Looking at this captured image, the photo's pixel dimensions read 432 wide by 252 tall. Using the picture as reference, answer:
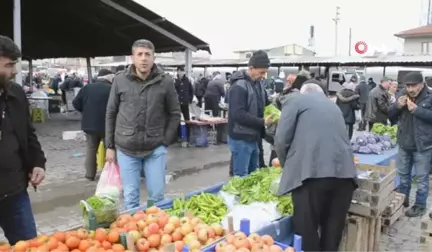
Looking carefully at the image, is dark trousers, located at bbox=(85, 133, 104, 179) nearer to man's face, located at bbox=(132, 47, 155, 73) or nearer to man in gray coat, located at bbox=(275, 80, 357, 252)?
man's face, located at bbox=(132, 47, 155, 73)

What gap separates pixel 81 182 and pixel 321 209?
4867 mm

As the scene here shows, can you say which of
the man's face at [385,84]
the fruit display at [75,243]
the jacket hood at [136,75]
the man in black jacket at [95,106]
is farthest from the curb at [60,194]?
the man's face at [385,84]

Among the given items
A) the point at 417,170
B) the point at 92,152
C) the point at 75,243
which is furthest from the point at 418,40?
the point at 75,243

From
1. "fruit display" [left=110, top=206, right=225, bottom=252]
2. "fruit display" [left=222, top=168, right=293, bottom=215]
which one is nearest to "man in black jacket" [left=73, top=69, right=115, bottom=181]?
"fruit display" [left=222, top=168, right=293, bottom=215]

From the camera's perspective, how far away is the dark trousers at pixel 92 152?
6.96 m

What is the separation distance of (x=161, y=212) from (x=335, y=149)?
1.42 metres

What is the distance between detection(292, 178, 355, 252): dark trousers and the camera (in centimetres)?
336

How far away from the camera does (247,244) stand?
2.79 meters

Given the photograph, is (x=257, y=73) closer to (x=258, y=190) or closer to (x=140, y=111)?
(x=258, y=190)

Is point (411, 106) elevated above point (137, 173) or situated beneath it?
elevated above

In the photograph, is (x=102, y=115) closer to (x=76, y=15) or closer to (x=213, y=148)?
(x=213, y=148)

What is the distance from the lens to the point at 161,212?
10.7ft

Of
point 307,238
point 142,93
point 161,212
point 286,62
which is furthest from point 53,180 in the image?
point 286,62

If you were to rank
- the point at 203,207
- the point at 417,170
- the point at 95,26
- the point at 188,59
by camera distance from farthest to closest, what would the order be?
the point at 95,26 → the point at 188,59 → the point at 417,170 → the point at 203,207
